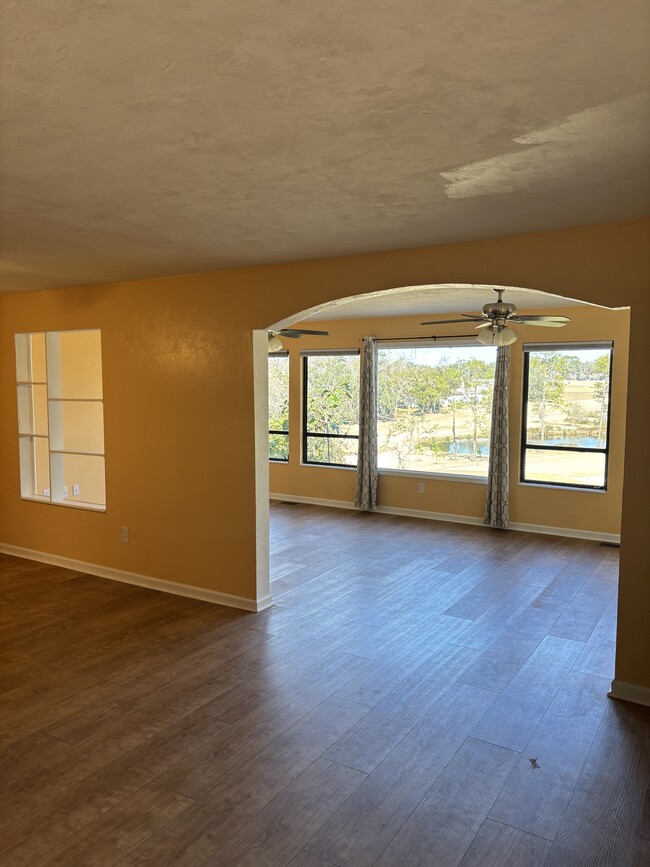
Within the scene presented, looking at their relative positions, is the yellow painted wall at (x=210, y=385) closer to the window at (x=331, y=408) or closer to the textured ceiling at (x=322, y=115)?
the textured ceiling at (x=322, y=115)

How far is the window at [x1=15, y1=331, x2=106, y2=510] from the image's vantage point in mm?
6074

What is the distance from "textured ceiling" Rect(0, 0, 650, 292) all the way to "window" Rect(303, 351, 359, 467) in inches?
210

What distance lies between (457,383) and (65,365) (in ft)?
16.1

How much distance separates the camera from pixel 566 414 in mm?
7203

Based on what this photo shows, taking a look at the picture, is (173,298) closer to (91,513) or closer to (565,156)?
(91,513)

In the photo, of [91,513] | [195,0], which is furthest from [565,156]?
[91,513]

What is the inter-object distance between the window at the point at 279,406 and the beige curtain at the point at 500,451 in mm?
3234

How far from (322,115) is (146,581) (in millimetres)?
4386

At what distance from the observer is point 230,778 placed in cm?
272

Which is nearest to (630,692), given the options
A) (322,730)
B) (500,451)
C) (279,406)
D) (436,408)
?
(322,730)

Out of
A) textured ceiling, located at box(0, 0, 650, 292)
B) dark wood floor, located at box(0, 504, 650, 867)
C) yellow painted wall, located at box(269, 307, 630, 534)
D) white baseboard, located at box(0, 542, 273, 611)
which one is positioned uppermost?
textured ceiling, located at box(0, 0, 650, 292)

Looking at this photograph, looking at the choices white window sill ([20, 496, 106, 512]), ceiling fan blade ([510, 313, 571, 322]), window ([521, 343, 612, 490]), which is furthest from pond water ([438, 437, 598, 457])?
white window sill ([20, 496, 106, 512])

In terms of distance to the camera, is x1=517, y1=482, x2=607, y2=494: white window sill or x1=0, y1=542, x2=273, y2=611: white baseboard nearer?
x1=0, y1=542, x2=273, y2=611: white baseboard

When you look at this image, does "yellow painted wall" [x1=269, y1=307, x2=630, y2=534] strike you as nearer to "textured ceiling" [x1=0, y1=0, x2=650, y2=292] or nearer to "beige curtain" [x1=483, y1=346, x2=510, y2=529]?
"beige curtain" [x1=483, y1=346, x2=510, y2=529]
